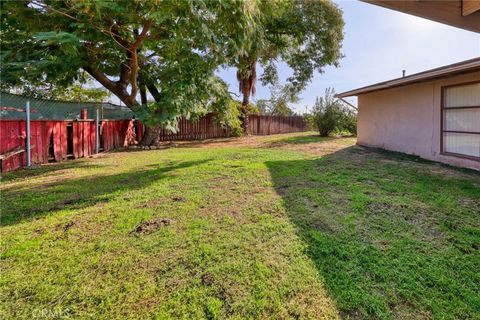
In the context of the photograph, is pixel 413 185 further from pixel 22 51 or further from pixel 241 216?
pixel 22 51

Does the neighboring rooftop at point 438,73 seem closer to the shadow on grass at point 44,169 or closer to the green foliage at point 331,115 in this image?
the green foliage at point 331,115

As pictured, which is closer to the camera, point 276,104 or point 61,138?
point 61,138

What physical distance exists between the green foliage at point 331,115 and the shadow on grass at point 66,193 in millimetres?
10421

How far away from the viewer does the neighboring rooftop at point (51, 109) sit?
535 cm

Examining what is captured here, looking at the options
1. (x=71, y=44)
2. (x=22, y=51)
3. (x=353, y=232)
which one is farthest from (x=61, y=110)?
(x=353, y=232)

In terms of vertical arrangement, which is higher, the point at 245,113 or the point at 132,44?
the point at 132,44

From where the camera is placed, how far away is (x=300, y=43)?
15.5 metres

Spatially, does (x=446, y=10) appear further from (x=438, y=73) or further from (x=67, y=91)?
(x=67, y=91)

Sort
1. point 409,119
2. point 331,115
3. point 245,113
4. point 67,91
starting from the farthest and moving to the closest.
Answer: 1. point 245,113
2. point 67,91
3. point 331,115
4. point 409,119

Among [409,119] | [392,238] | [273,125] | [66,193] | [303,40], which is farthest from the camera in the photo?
[273,125]

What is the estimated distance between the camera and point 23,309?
162cm

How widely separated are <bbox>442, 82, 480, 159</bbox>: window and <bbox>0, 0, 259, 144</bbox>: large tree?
4758 mm

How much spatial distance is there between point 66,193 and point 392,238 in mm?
4354

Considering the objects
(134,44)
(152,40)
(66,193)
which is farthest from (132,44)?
(66,193)
